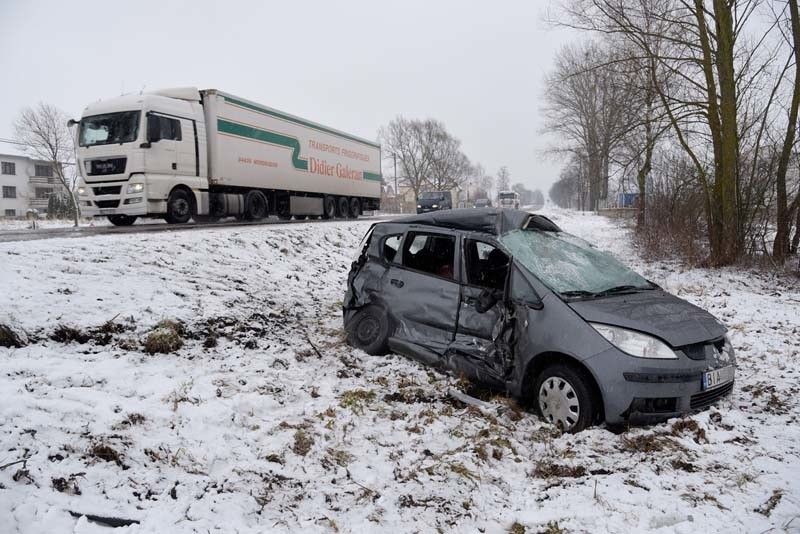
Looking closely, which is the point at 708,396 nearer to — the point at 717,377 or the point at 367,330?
the point at 717,377

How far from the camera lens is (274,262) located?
9539 millimetres

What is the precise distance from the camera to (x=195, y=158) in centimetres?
1252

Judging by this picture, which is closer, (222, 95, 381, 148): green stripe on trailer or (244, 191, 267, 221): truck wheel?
(222, 95, 381, 148): green stripe on trailer

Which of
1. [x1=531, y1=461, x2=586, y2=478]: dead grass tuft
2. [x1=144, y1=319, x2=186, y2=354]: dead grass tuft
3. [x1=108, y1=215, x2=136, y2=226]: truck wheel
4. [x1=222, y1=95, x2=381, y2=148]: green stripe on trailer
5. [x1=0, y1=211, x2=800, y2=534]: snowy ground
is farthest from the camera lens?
[x1=222, y1=95, x2=381, y2=148]: green stripe on trailer

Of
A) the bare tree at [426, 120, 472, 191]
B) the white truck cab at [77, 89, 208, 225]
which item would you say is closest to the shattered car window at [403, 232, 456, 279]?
the white truck cab at [77, 89, 208, 225]

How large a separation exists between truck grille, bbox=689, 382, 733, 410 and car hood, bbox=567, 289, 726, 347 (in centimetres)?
40

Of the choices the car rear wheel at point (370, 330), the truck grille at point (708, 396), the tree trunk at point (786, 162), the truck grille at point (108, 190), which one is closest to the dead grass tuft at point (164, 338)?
the car rear wheel at point (370, 330)

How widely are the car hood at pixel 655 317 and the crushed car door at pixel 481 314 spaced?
755 mm

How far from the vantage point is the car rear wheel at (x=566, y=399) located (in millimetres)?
3633

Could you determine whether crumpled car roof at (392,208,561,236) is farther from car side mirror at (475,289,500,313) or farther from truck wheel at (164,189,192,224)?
truck wheel at (164,189,192,224)

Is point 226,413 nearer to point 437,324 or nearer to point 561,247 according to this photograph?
point 437,324

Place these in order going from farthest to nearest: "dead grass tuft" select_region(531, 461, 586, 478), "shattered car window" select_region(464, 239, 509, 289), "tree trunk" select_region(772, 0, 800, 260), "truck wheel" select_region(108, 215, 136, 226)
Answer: "truck wheel" select_region(108, 215, 136, 226) → "tree trunk" select_region(772, 0, 800, 260) → "shattered car window" select_region(464, 239, 509, 289) → "dead grass tuft" select_region(531, 461, 586, 478)

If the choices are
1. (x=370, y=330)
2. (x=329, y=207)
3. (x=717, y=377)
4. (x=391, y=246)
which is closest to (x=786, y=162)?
(x=717, y=377)

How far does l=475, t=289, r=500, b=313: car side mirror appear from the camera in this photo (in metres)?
4.38
